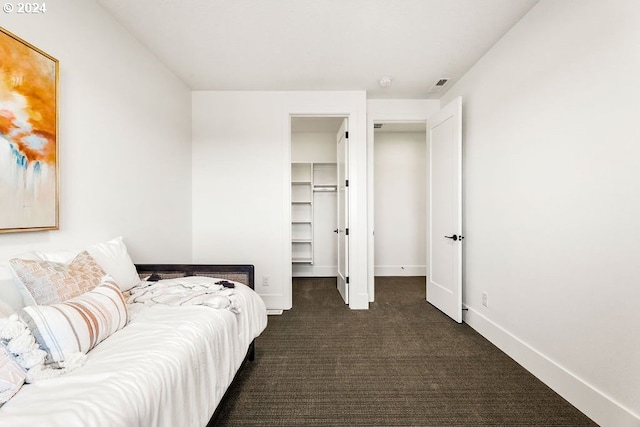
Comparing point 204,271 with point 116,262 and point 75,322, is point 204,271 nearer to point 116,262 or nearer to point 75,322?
point 116,262

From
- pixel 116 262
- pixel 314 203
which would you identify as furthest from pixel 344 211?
pixel 116 262

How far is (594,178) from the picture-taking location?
1584 mm

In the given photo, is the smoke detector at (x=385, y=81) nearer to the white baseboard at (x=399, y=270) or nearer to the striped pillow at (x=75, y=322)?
the striped pillow at (x=75, y=322)

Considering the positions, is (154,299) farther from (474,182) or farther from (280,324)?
(474,182)

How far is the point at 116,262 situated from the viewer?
1.81 metres

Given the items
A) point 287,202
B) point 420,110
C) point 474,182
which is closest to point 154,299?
point 287,202

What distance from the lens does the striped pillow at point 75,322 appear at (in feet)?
3.32

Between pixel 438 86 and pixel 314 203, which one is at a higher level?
pixel 438 86

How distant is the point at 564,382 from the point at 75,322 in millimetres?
2647

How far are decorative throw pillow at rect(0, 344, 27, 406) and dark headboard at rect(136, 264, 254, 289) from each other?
3.99ft

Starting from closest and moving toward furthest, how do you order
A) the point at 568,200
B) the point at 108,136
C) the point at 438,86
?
the point at 568,200 → the point at 108,136 → the point at 438,86

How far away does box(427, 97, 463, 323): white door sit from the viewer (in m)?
2.88

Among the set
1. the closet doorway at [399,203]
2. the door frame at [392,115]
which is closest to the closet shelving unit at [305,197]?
the closet doorway at [399,203]

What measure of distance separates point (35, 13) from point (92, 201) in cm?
108
